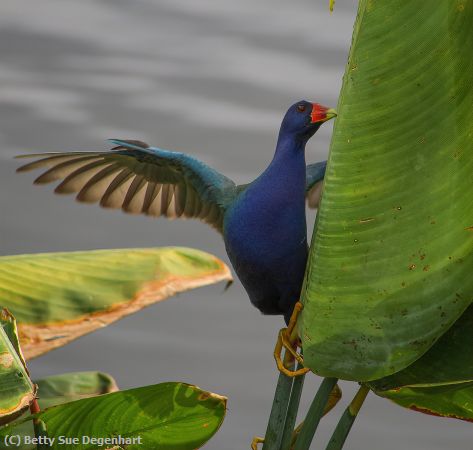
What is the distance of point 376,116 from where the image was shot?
591mm

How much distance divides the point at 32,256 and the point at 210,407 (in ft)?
1.37

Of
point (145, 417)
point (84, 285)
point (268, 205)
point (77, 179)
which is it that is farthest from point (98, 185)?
point (145, 417)

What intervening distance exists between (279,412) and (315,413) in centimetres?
4

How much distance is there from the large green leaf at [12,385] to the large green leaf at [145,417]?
0.9 inches

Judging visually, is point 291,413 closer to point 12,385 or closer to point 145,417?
point 145,417

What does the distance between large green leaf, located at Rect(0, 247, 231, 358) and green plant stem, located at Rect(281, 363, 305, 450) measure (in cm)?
29

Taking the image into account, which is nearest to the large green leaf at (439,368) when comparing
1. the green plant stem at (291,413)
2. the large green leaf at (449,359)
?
the large green leaf at (449,359)

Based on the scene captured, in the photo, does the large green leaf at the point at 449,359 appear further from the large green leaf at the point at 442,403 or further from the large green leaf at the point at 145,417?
the large green leaf at the point at 145,417

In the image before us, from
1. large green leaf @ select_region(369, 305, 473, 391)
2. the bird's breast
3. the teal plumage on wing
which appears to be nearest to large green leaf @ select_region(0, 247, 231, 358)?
the teal plumage on wing

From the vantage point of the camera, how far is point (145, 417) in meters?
0.79

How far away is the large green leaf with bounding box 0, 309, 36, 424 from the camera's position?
28.9 inches

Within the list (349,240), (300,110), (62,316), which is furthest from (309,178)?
(349,240)

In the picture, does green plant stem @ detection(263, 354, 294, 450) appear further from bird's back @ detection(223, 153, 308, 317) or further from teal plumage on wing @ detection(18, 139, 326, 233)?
teal plumage on wing @ detection(18, 139, 326, 233)

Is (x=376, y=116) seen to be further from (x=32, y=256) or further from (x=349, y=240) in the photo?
(x=32, y=256)
